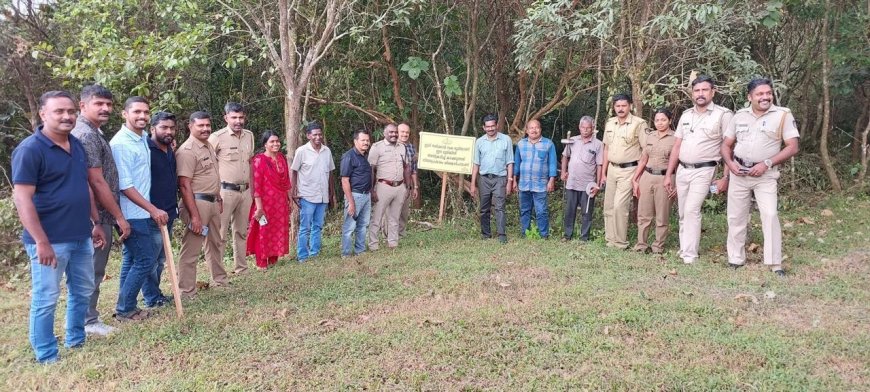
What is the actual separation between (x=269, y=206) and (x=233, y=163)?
0.97m

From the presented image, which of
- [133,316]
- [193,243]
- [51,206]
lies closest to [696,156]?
[193,243]

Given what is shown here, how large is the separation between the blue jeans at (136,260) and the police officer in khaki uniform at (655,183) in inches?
198

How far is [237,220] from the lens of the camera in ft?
20.4

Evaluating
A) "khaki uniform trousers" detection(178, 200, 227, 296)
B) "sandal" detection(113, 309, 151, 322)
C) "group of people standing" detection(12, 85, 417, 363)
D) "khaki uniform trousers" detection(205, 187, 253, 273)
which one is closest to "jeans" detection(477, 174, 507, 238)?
"group of people standing" detection(12, 85, 417, 363)

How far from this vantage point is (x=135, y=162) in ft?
14.8

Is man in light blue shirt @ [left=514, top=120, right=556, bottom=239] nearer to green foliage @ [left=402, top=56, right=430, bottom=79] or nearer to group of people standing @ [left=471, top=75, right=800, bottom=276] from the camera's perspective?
Result: group of people standing @ [left=471, top=75, right=800, bottom=276]

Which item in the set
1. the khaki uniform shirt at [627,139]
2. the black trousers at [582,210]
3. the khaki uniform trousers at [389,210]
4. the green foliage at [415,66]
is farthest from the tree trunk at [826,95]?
Result: the khaki uniform trousers at [389,210]

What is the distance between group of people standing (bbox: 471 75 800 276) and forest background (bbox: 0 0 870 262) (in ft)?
2.92

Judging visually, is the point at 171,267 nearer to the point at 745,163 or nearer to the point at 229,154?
the point at 229,154

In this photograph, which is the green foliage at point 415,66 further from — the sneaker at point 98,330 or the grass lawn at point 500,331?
the sneaker at point 98,330

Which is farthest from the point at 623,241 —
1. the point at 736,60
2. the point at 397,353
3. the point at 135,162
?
the point at 135,162

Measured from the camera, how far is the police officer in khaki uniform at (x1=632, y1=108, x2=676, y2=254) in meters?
6.45

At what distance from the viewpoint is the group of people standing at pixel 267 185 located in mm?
3670

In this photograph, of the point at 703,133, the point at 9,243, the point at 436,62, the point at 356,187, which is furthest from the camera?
the point at 436,62
